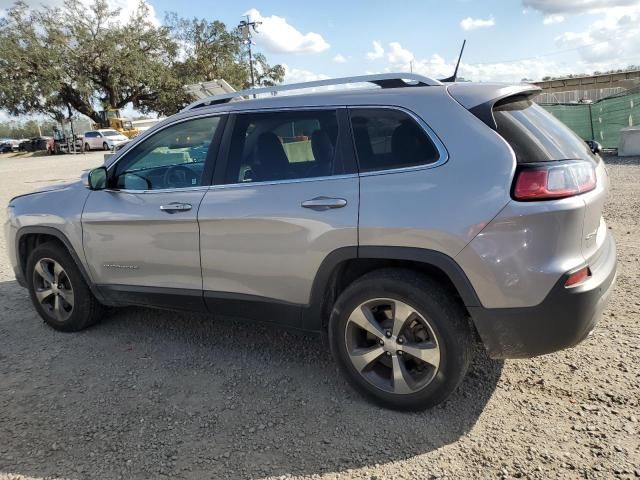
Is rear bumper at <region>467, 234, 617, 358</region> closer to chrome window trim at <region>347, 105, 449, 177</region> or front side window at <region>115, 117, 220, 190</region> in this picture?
chrome window trim at <region>347, 105, 449, 177</region>

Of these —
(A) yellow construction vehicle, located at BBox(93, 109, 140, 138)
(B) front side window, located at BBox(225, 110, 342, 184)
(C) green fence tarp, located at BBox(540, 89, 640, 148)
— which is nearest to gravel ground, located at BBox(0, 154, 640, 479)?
(B) front side window, located at BBox(225, 110, 342, 184)

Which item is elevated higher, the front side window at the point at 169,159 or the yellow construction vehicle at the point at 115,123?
the yellow construction vehicle at the point at 115,123

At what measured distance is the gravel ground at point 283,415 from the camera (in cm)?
251

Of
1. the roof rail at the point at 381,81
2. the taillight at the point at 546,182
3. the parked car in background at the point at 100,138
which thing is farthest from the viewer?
the parked car in background at the point at 100,138

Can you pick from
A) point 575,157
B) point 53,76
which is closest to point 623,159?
point 575,157

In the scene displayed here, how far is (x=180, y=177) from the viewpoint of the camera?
3582 mm

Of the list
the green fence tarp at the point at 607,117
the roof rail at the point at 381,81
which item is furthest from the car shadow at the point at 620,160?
the roof rail at the point at 381,81

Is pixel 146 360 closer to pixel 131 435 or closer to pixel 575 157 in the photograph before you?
pixel 131 435

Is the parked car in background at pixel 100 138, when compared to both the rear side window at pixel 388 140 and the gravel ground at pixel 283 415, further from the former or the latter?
the rear side window at pixel 388 140

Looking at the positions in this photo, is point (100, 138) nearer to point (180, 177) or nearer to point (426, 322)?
point (180, 177)

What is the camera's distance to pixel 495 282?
2479mm

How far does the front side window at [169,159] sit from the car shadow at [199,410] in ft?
4.09

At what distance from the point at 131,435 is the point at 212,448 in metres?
0.50

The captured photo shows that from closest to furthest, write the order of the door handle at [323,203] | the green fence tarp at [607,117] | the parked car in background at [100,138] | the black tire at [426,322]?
the black tire at [426,322]
the door handle at [323,203]
the green fence tarp at [607,117]
the parked car in background at [100,138]
